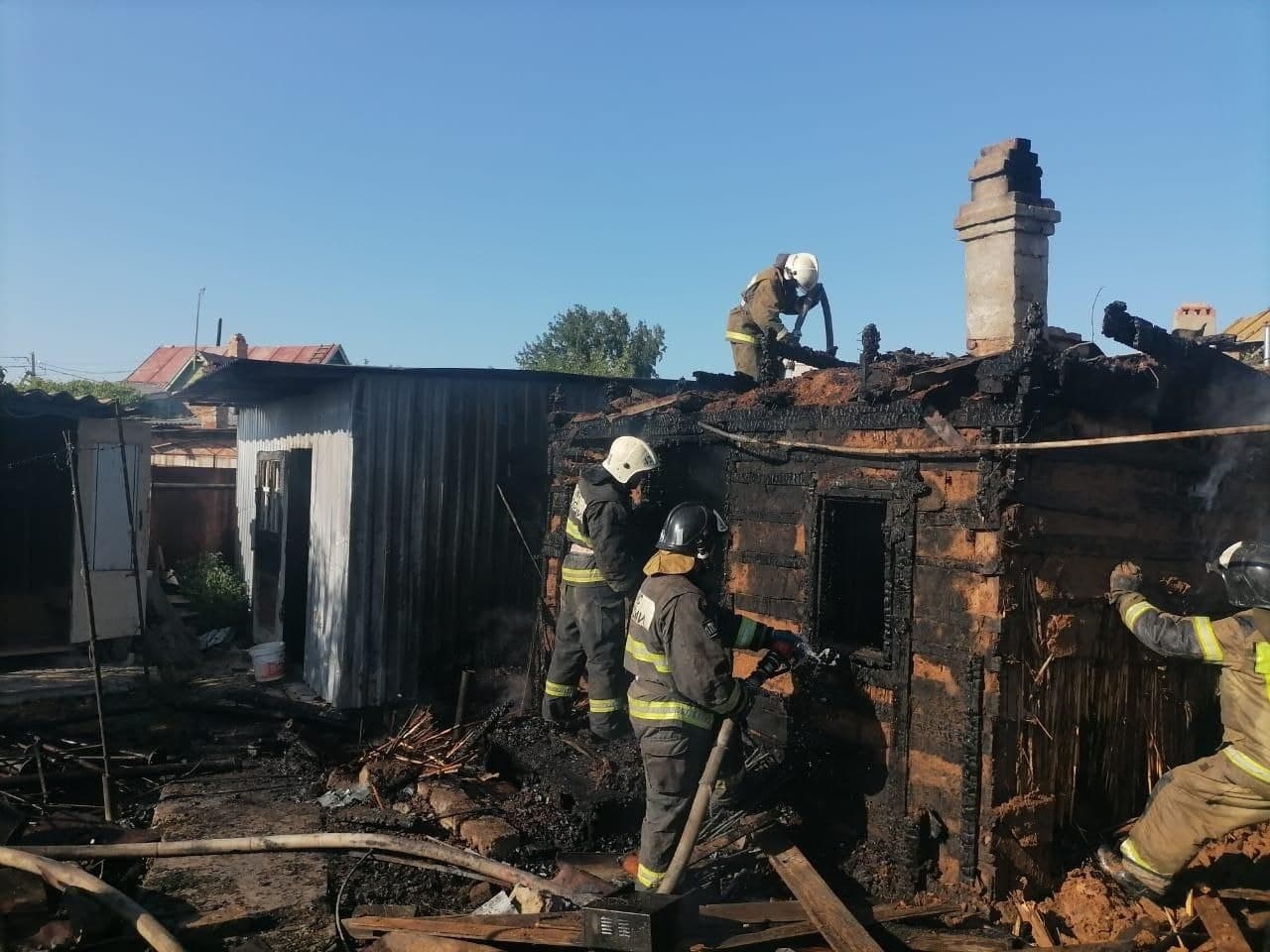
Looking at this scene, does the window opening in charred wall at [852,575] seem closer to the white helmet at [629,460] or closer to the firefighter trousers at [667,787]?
the firefighter trousers at [667,787]

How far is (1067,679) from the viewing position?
521cm

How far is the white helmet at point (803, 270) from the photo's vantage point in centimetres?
844

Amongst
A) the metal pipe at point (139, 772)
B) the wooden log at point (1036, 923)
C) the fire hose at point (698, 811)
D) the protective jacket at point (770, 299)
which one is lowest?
the metal pipe at point (139, 772)

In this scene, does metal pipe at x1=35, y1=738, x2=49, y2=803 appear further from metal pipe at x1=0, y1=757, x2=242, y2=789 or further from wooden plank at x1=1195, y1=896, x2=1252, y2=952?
wooden plank at x1=1195, y1=896, x2=1252, y2=952

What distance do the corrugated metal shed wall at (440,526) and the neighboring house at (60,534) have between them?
3.99m

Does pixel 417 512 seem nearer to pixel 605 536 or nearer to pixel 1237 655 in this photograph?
pixel 605 536

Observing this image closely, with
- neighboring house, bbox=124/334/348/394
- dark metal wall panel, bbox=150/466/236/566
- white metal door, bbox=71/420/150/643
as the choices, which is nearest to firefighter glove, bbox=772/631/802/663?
white metal door, bbox=71/420/150/643

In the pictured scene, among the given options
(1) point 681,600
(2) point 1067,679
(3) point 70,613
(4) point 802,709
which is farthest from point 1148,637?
(3) point 70,613

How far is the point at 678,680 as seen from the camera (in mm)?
4941

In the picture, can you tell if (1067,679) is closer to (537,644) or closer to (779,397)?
(779,397)

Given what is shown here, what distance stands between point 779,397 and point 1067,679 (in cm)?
261

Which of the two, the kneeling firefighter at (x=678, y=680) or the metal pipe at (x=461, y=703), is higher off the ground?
the kneeling firefighter at (x=678, y=680)

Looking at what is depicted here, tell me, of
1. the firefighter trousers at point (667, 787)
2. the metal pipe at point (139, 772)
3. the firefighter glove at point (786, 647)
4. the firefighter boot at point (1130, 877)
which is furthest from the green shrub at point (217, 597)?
the firefighter boot at point (1130, 877)

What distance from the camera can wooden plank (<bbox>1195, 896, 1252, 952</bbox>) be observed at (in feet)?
14.9
